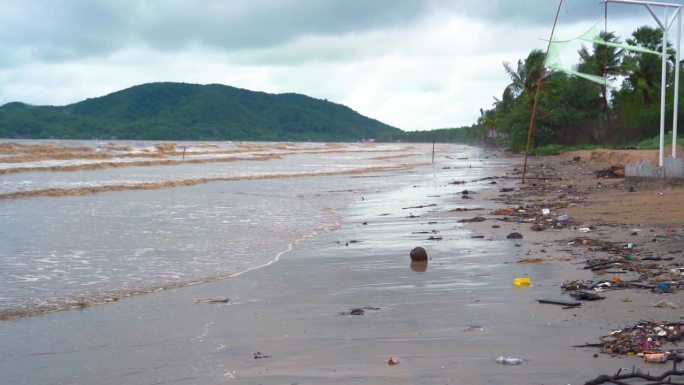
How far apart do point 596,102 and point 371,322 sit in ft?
192

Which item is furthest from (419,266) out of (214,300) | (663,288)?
(663,288)

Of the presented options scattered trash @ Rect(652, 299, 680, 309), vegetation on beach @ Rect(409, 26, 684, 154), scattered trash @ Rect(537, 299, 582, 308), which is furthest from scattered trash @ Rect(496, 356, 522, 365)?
vegetation on beach @ Rect(409, 26, 684, 154)

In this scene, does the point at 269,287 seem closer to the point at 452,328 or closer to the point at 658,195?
the point at 452,328

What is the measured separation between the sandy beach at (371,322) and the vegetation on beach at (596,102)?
138 feet

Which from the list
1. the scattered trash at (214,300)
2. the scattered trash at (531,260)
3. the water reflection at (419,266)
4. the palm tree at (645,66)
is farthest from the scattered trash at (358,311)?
the palm tree at (645,66)

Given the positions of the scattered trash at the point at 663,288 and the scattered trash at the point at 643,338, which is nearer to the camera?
the scattered trash at the point at 643,338

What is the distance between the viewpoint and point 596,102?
59.8 m

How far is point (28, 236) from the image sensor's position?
12.9 meters

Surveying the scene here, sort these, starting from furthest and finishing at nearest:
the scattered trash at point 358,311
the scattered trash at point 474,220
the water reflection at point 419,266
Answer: the scattered trash at point 474,220, the water reflection at point 419,266, the scattered trash at point 358,311

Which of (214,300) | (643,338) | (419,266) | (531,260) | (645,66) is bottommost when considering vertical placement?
(214,300)

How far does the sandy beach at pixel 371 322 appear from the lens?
470 centimetres

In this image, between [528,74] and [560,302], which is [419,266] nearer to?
[560,302]

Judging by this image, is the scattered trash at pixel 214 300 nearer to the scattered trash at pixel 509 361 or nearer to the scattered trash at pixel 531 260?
the scattered trash at pixel 509 361

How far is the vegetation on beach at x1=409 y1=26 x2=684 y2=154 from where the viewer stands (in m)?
51.8
